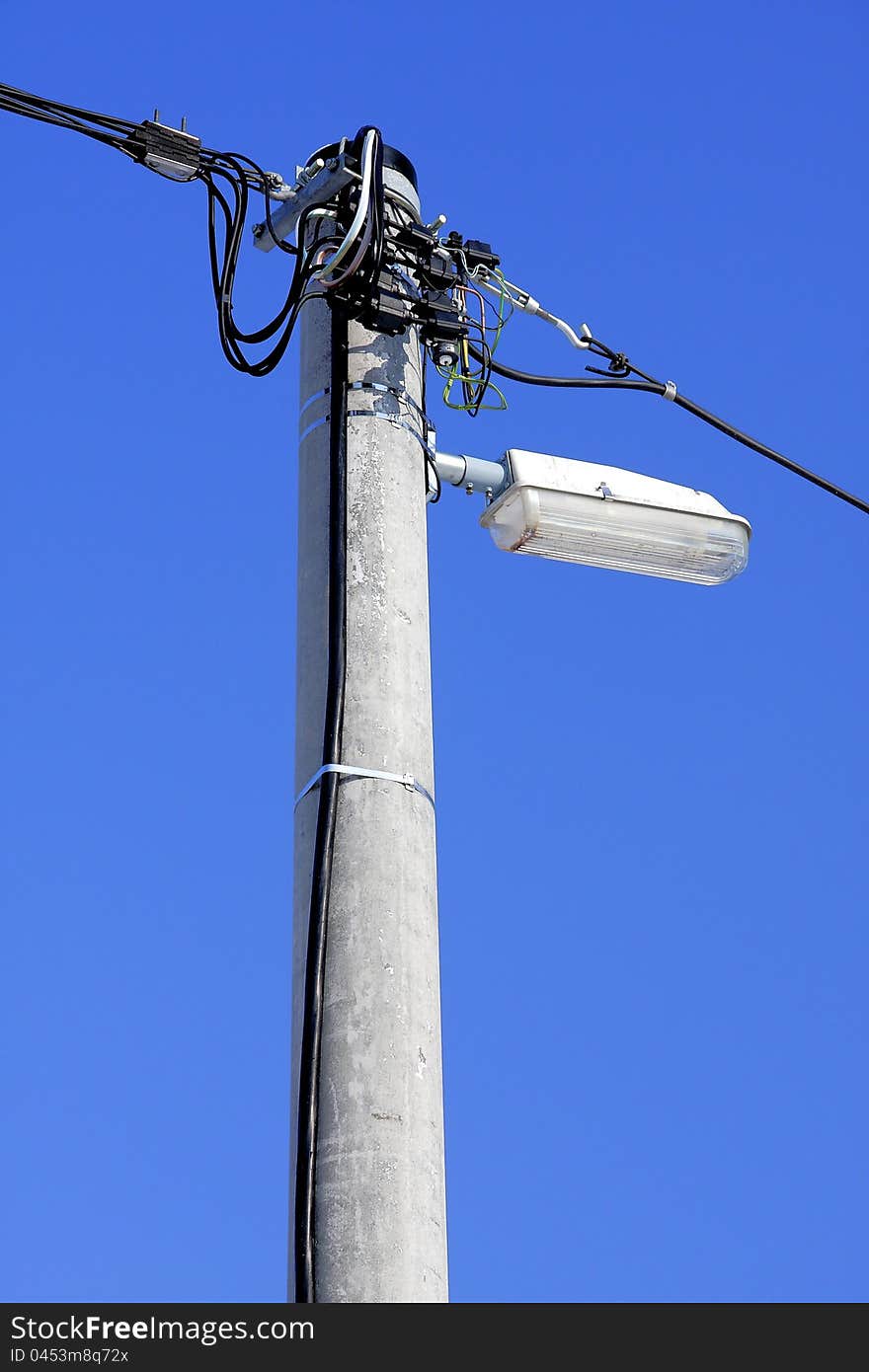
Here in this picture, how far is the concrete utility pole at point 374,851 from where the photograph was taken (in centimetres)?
379

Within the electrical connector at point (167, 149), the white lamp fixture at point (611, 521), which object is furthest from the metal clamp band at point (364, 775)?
the electrical connector at point (167, 149)

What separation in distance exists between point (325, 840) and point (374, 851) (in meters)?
0.12

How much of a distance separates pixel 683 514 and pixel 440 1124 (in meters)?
2.01

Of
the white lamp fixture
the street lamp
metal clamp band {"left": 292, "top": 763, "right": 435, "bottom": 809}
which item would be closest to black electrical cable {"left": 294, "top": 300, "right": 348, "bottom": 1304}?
metal clamp band {"left": 292, "top": 763, "right": 435, "bottom": 809}

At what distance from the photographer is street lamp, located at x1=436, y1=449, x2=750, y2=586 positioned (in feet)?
16.5

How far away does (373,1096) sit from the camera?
3871 mm

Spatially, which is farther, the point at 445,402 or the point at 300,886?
the point at 445,402

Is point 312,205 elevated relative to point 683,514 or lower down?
elevated

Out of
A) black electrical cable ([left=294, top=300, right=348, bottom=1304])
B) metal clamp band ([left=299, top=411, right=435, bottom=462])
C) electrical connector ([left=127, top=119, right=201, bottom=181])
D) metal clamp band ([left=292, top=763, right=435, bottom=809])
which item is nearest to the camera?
black electrical cable ([left=294, top=300, right=348, bottom=1304])

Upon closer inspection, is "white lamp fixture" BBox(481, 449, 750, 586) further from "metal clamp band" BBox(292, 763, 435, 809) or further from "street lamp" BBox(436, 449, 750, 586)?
"metal clamp band" BBox(292, 763, 435, 809)

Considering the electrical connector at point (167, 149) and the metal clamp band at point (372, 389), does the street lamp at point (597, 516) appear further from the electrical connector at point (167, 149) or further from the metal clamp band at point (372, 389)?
the electrical connector at point (167, 149)

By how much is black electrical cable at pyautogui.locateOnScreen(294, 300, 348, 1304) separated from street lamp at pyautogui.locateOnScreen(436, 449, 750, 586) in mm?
544
